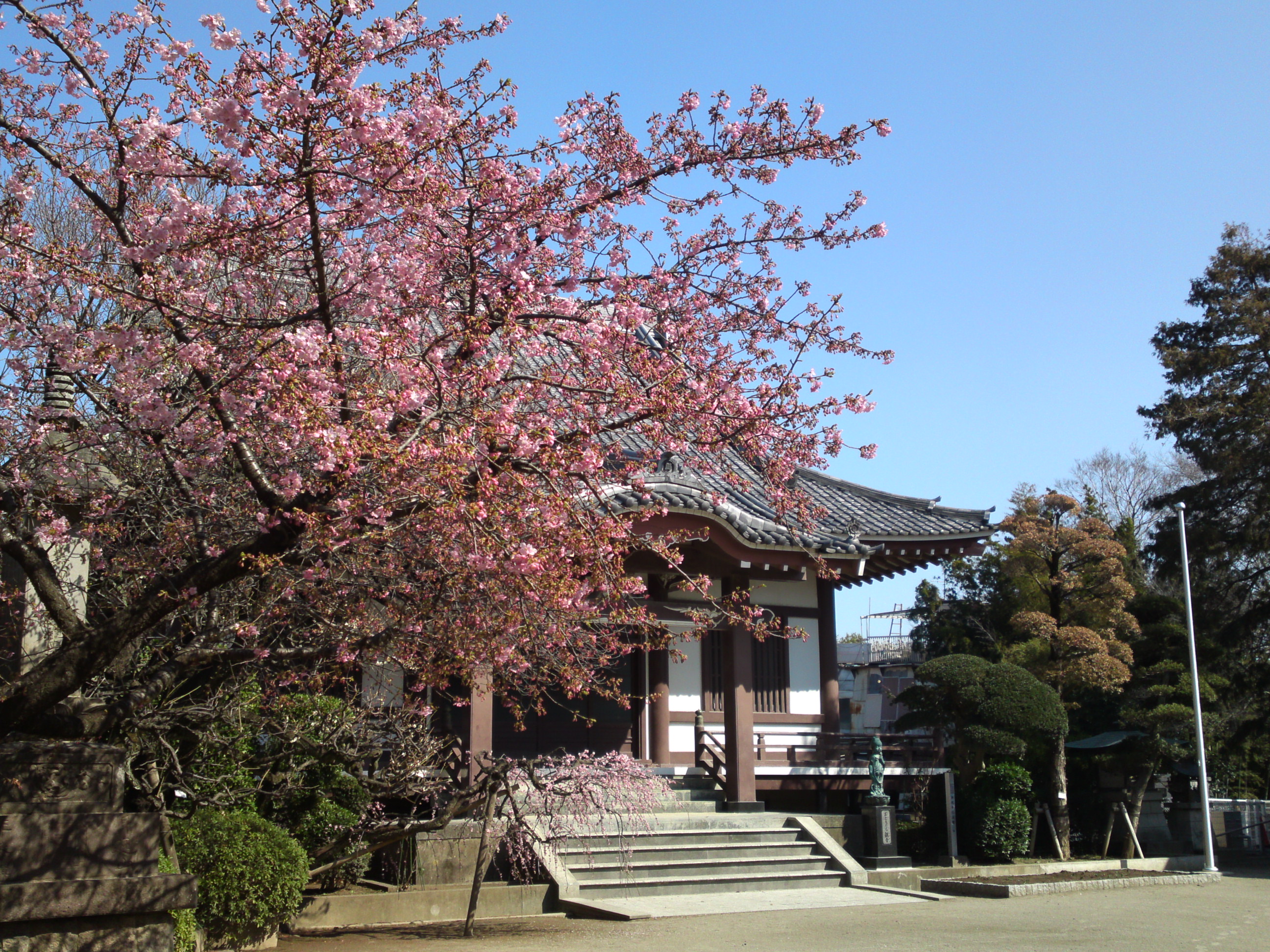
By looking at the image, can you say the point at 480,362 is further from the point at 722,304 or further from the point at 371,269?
the point at 722,304

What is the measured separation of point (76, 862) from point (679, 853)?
24.9 feet

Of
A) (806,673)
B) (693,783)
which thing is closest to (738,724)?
(693,783)

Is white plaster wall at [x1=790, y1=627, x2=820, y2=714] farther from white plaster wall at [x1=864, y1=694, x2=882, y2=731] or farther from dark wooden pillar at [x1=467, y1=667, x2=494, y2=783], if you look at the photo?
white plaster wall at [x1=864, y1=694, x2=882, y2=731]

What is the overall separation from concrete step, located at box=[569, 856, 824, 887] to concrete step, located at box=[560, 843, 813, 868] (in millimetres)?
36

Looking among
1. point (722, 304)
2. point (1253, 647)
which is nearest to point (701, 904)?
point (722, 304)

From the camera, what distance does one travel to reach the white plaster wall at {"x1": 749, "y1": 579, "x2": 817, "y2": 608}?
1592 centimetres

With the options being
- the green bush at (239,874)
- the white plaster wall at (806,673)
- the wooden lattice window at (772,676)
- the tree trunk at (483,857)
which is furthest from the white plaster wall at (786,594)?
the green bush at (239,874)

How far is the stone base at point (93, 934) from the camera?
4828mm

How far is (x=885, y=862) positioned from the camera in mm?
12758

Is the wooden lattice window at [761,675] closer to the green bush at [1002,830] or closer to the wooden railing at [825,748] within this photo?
the wooden railing at [825,748]

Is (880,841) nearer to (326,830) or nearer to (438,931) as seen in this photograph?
(438,931)

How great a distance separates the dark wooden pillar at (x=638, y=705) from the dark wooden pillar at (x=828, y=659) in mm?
2907

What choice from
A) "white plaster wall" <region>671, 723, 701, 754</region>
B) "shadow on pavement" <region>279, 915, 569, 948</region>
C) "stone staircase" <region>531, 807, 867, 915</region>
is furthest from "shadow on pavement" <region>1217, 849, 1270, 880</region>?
"shadow on pavement" <region>279, 915, 569, 948</region>

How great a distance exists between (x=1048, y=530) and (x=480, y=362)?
1391cm
